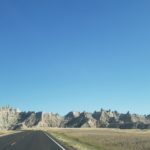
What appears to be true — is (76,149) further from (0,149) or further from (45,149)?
(0,149)

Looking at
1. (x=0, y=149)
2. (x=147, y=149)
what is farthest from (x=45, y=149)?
(x=147, y=149)

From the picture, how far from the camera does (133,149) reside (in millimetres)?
29156

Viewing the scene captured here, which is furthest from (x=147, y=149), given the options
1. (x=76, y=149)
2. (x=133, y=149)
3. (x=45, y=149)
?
(x=45, y=149)

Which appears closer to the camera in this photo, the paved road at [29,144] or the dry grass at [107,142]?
the paved road at [29,144]

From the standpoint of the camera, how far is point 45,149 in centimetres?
2647

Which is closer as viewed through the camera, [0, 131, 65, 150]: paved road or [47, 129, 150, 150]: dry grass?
[0, 131, 65, 150]: paved road

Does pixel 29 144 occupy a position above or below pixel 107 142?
below

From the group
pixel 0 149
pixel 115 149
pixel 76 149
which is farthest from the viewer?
pixel 115 149

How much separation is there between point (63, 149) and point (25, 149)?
2.74 metres

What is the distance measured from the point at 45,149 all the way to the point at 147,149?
7.90 m

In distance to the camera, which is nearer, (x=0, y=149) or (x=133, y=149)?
(x=0, y=149)

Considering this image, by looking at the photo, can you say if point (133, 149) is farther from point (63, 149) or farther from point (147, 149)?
point (63, 149)

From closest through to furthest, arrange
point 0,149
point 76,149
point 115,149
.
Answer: point 0,149 < point 76,149 < point 115,149

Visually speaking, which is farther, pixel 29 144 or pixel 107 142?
pixel 107 142
